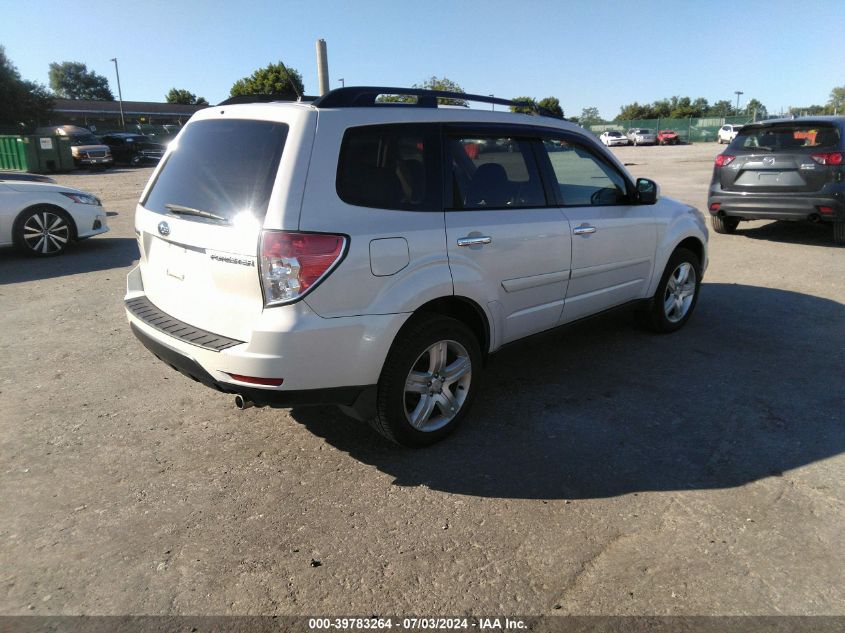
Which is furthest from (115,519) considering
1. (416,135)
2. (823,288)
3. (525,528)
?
(823,288)

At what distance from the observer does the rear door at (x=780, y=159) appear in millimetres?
8594

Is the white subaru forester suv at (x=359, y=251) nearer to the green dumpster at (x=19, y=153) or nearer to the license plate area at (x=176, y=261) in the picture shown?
the license plate area at (x=176, y=261)

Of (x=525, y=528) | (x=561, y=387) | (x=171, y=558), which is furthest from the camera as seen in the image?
(x=561, y=387)

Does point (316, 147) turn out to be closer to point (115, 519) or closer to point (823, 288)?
point (115, 519)

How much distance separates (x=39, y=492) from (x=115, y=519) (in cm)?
53

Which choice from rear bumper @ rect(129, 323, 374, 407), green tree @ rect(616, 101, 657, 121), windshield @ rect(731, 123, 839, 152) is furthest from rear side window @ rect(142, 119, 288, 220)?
green tree @ rect(616, 101, 657, 121)

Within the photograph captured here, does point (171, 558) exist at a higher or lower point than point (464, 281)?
lower

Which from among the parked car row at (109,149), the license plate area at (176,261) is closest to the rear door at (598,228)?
the license plate area at (176,261)

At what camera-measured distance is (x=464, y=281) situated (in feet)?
11.4

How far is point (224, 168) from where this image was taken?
126 inches

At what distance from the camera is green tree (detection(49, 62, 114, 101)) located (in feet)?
403

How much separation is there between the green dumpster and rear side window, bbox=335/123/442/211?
2797 centimetres

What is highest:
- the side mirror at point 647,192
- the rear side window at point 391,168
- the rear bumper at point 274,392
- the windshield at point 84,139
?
the windshield at point 84,139

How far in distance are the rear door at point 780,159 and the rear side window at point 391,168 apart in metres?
7.30
